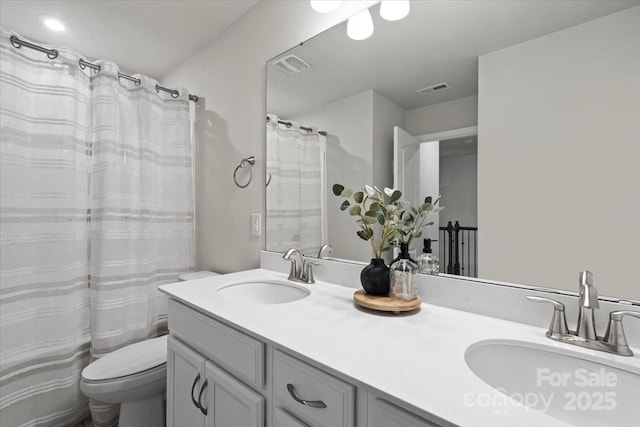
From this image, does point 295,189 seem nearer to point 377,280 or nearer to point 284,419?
point 377,280

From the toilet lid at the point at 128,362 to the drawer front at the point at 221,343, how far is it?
434 millimetres

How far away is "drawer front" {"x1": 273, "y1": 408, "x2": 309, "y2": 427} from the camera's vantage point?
2.40 feet

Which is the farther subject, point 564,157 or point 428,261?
point 428,261

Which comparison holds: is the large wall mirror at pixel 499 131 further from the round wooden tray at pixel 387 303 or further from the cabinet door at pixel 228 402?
the cabinet door at pixel 228 402

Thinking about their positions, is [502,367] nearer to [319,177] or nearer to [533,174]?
[533,174]

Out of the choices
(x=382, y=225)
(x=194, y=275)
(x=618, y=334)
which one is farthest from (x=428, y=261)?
(x=194, y=275)

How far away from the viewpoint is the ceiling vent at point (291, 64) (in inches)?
59.5

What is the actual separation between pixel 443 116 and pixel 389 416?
948mm

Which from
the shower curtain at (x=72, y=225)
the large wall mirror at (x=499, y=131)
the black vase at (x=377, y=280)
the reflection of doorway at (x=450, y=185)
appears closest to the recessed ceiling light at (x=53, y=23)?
the shower curtain at (x=72, y=225)

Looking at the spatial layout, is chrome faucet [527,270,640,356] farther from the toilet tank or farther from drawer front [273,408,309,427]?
the toilet tank

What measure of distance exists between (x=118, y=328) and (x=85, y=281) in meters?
0.34

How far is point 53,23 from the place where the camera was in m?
1.85

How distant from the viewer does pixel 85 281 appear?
1.69 m

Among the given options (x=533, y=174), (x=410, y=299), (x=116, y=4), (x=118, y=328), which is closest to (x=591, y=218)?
(x=533, y=174)
